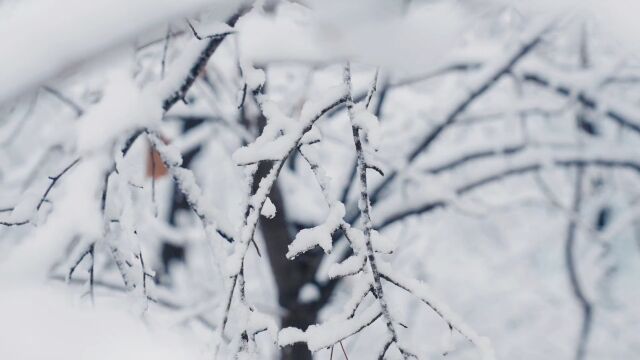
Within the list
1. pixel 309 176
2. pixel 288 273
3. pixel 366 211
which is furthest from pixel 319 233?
pixel 309 176

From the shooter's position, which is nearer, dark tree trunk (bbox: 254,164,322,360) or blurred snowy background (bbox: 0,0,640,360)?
blurred snowy background (bbox: 0,0,640,360)

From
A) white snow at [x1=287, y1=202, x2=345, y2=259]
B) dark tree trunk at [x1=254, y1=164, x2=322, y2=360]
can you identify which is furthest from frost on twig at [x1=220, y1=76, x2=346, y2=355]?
dark tree trunk at [x1=254, y1=164, x2=322, y2=360]

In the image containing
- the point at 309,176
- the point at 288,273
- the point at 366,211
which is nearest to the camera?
the point at 366,211

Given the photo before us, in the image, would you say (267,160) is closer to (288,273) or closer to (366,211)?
(366,211)

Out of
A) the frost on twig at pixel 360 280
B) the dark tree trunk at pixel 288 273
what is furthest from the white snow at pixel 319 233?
the dark tree trunk at pixel 288 273

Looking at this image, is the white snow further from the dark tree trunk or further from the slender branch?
the dark tree trunk

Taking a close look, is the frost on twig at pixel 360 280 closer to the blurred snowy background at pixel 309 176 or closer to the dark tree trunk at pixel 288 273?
the blurred snowy background at pixel 309 176

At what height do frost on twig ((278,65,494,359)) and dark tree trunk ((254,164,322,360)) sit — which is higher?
frost on twig ((278,65,494,359))

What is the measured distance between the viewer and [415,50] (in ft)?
2.97

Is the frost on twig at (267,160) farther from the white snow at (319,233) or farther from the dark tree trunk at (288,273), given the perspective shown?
the dark tree trunk at (288,273)

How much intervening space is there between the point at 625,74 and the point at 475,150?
1.00 m

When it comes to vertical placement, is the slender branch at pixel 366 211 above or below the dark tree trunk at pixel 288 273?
above

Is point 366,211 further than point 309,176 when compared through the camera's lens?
No

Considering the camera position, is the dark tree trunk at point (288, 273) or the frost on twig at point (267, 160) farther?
the dark tree trunk at point (288, 273)
